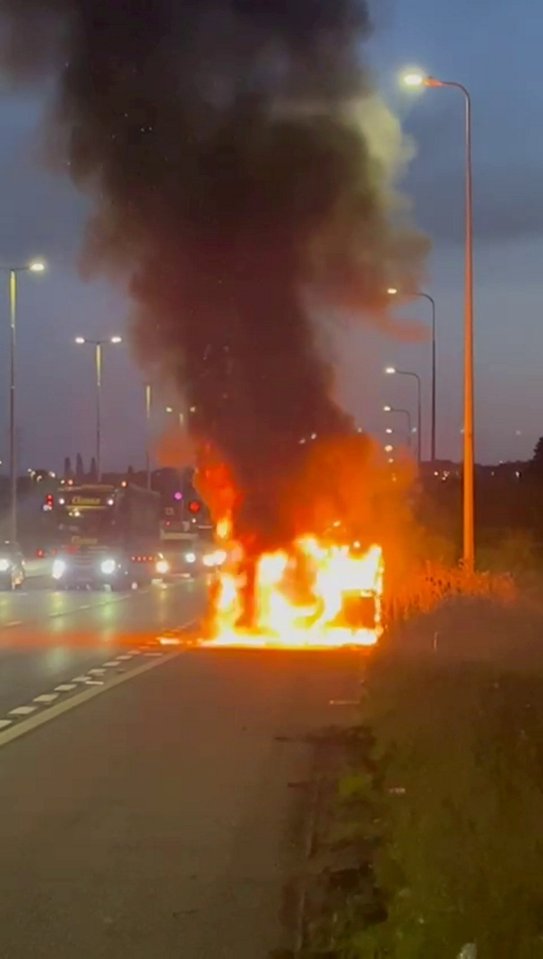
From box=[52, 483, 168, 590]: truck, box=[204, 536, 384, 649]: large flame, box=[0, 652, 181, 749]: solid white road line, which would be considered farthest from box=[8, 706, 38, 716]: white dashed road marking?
box=[52, 483, 168, 590]: truck

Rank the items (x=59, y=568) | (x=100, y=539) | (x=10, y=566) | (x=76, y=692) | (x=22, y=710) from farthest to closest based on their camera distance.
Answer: (x=100, y=539)
(x=59, y=568)
(x=10, y=566)
(x=76, y=692)
(x=22, y=710)

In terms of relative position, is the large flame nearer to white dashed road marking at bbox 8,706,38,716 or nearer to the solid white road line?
the solid white road line

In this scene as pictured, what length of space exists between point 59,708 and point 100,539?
32921mm

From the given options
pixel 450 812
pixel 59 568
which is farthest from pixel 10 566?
pixel 450 812

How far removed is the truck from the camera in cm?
4809

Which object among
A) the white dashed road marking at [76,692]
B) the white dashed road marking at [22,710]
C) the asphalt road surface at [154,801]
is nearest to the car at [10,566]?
the white dashed road marking at [76,692]

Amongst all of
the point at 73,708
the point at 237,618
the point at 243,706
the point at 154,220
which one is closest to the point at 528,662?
the point at 243,706

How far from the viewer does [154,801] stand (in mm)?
10242

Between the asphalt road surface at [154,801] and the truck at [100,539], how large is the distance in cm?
2661

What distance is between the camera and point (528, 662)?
15.5 metres

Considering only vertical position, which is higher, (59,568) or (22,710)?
(59,568)

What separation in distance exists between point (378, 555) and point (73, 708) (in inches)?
681

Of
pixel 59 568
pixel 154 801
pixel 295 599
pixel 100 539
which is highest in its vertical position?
pixel 100 539

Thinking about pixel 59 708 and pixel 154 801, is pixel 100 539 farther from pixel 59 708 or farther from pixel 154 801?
pixel 154 801
